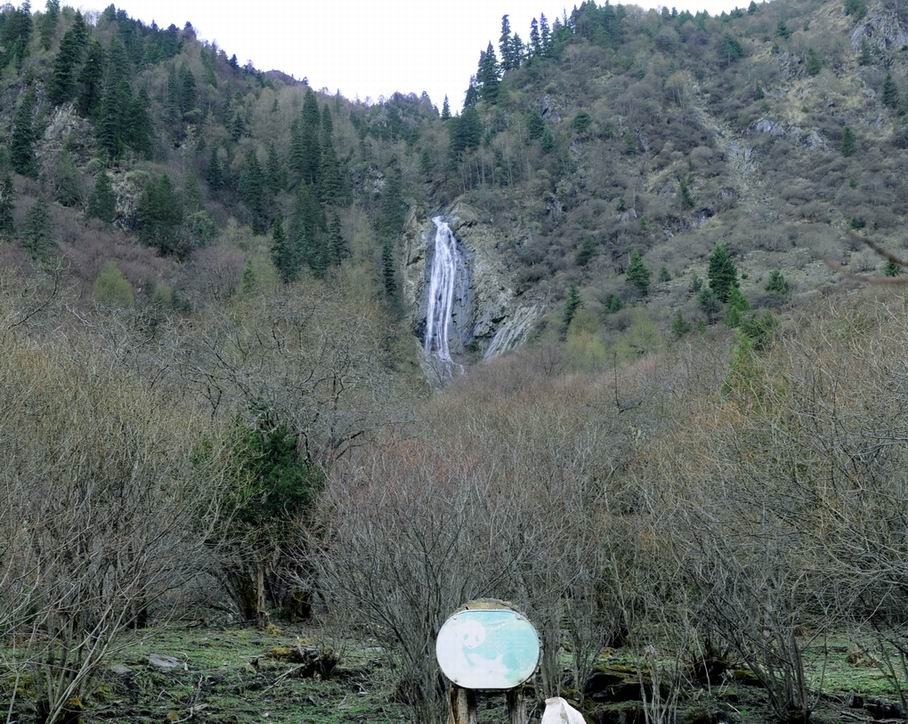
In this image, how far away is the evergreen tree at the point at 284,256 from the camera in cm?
5391

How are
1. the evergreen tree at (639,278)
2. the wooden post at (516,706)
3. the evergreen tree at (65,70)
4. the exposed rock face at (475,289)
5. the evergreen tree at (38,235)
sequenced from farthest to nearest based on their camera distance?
the evergreen tree at (65,70)
the exposed rock face at (475,289)
the evergreen tree at (639,278)
the evergreen tree at (38,235)
the wooden post at (516,706)

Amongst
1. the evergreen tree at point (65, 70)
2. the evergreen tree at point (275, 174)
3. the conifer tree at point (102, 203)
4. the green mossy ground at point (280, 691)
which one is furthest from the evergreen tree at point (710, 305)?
the evergreen tree at point (65, 70)

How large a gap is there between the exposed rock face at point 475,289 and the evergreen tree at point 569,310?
13.3ft

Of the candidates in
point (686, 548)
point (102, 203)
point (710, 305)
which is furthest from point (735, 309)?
point (102, 203)

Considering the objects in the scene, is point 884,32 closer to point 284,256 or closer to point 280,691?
point 284,256

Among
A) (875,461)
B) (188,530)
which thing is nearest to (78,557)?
(188,530)

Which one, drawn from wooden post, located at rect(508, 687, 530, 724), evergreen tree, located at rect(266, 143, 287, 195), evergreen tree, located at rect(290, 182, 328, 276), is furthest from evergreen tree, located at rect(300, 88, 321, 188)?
wooden post, located at rect(508, 687, 530, 724)

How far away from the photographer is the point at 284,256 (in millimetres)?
56031

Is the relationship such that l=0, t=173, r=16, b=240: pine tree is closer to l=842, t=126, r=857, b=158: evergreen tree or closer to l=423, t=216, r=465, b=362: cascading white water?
l=423, t=216, r=465, b=362: cascading white water

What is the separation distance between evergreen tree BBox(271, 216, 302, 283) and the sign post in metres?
49.1

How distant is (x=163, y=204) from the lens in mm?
58125

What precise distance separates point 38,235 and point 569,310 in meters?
31.9

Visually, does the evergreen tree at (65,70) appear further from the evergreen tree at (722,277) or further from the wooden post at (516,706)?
the wooden post at (516,706)

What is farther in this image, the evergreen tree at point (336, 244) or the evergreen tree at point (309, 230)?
the evergreen tree at point (336, 244)
